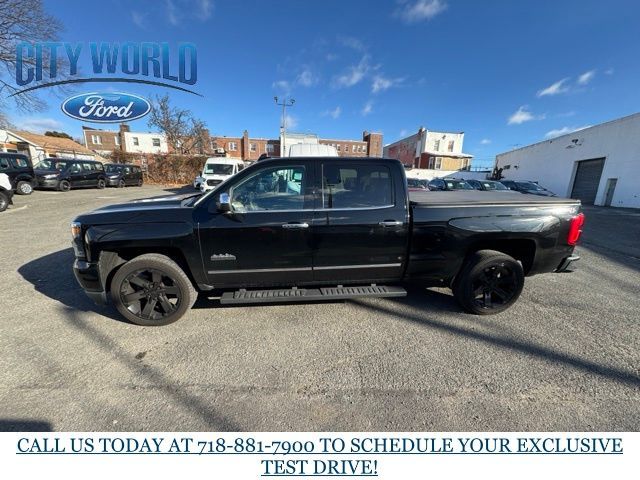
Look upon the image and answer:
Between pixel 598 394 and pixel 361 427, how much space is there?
198 centimetres

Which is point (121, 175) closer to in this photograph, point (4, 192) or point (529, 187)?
point (4, 192)

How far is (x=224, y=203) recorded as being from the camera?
2.87m

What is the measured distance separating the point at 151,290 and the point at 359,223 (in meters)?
2.48

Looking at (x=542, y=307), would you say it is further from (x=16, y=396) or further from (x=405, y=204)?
(x=16, y=396)

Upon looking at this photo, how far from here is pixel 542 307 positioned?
358 cm

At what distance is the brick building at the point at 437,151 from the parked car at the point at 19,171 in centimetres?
4049

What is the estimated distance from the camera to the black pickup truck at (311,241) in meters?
2.96

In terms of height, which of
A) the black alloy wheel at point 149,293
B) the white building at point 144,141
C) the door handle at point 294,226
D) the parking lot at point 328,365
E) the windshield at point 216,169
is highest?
the white building at point 144,141

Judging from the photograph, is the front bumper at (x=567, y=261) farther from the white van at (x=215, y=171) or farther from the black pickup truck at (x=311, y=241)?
the white van at (x=215, y=171)

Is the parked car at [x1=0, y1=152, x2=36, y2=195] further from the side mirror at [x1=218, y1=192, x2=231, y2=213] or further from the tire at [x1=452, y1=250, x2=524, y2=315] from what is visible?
the tire at [x1=452, y1=250, x2=524, y2=315]

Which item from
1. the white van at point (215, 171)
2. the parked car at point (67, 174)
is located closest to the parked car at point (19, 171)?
the parked car at point (67, 174)

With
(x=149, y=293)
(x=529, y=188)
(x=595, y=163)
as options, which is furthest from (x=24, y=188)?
(x=595, y=163)

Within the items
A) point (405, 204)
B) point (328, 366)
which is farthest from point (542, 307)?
point (328, 366)
